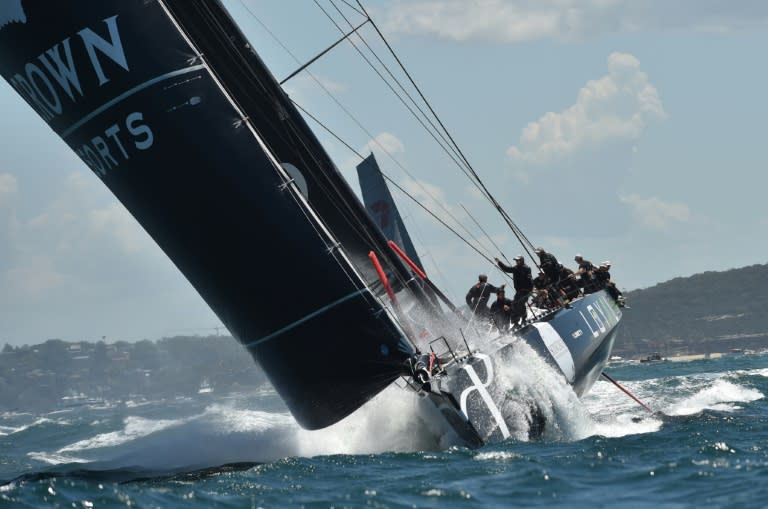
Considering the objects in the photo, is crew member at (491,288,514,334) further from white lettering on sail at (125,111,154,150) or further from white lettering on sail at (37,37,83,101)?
white lettering on sail at (37,37,83,101)

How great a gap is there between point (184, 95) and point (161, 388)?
7639cm

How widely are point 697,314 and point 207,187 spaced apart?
89.2m

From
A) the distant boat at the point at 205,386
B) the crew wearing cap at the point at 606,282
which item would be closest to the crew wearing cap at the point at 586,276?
the crew wearing cap at the point at 606,282

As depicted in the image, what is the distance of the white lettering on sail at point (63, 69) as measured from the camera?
839 centimetres

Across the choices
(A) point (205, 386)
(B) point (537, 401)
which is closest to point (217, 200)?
(B) point (537, 401)

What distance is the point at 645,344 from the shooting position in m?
80.7

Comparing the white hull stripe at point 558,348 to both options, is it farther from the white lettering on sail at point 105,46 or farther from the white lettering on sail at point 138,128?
the white lettering on sail at point 105,46

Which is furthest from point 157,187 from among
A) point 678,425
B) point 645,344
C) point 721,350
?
point 645,344

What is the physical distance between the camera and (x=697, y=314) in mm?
93438

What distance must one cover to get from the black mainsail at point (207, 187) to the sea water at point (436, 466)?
596 millimetres

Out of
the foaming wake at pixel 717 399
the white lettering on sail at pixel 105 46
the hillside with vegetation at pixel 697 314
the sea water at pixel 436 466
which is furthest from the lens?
the hillside with vegetation at pixel 697 314

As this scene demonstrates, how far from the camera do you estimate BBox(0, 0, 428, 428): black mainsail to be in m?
8.43

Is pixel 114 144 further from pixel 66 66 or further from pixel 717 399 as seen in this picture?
pixel 717 399

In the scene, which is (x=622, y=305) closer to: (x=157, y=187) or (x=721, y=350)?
(x=157, y=187)
